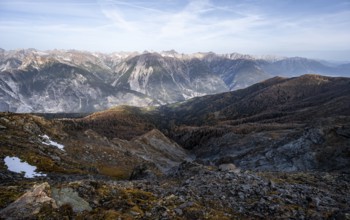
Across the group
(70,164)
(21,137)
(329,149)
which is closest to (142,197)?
(70,164)

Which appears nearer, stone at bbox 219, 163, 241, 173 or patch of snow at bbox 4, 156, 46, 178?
stone at bbox 219, 163, 241, 173

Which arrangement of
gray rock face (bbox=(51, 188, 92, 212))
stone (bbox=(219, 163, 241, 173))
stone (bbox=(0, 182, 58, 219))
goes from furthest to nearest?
stone (bbox=(219, 163, 241, 173))
gray rock face (bbox=(51, 188, 92, 212))
stone (bbox=(0, 182, 58, 219))

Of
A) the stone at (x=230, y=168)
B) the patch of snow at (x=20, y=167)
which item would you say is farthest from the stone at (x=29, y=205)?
the patch of snow at (x=20, y=167)

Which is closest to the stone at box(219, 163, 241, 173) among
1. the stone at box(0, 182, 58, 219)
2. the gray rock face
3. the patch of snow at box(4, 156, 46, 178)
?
the gray rock face

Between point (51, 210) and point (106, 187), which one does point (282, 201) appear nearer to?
point (106, 187)

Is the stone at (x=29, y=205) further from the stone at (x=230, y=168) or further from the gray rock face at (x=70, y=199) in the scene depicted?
the stone at (x=230, y=168)

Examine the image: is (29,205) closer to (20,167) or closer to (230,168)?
(230,168)

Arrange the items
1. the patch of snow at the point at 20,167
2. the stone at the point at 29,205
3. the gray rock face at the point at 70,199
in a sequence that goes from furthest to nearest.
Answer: the patch of snow at the point at 20,167
the gray rock face at the point at 70,199
the stone at the point at 29,205

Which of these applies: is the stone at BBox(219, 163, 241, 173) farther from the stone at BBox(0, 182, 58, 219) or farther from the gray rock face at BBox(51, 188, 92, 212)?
the stone at BBox(0, 182, 58, 219)

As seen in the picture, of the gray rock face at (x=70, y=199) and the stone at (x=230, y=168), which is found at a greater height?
the gray rock face at (x=70, y=199)
